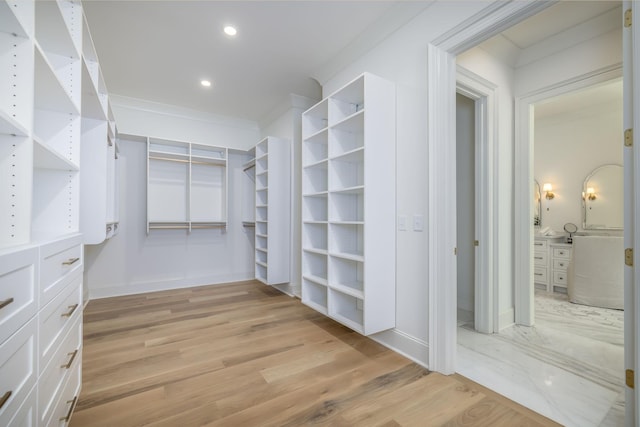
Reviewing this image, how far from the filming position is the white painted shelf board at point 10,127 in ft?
2.75

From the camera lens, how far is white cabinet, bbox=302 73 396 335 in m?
2.16

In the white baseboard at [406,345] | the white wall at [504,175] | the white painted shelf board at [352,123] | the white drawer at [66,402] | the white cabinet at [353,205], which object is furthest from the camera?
the white wall at [504,175]

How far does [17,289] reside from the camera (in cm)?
85

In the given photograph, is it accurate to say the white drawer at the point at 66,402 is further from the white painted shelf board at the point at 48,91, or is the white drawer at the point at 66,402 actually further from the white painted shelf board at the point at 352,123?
the white painted shelf board at the point at 352,123

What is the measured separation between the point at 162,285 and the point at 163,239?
69cm

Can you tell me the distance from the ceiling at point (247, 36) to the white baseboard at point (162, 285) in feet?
8.85

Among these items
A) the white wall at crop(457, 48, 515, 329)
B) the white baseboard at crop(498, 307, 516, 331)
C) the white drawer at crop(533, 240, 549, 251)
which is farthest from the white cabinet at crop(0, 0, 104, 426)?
the white drawer at crop(533, 240, 549, 251)

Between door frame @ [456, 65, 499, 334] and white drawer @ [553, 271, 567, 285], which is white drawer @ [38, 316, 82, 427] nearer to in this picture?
door frame @ [456, 65, 499, 334]

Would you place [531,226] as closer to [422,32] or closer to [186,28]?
[422,32]

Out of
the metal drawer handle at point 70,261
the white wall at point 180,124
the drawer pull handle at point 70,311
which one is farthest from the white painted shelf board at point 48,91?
the white wall at point 180,124

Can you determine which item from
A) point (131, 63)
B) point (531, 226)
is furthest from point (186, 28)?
point (531, 226)

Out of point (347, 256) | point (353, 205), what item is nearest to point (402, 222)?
point (347, 256)

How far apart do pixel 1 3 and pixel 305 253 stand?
8.32 feet

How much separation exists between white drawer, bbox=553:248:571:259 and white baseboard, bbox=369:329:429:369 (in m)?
3.46
